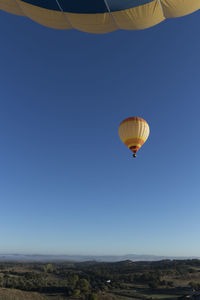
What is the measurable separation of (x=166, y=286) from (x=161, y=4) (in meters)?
62.4

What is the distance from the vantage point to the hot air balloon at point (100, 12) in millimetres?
9883

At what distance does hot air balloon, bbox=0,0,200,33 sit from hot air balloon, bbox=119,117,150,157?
46.9 feet

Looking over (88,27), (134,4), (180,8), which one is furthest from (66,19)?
(180,8)

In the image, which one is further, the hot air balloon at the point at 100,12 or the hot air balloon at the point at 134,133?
the hot air balloon at the point at 134,133

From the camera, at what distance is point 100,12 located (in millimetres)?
10383

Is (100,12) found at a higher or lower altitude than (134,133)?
higher

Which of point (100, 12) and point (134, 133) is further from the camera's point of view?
point (134, 133)

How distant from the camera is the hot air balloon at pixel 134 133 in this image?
78.7 ft

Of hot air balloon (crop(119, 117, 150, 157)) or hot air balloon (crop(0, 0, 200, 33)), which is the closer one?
hot air balloon (crop(0, 0, 200, 33))

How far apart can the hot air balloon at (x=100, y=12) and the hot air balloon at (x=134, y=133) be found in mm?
14296

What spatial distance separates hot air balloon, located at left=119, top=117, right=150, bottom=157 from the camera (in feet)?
78.7

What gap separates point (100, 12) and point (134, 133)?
1525cm

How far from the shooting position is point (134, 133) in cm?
2416

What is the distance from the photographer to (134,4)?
991cm
